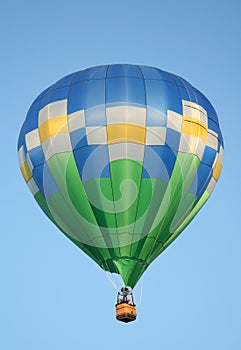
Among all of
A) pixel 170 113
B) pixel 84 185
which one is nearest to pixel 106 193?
pixel 84 185

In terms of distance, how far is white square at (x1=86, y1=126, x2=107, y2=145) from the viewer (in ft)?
77.4

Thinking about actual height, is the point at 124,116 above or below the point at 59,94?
below

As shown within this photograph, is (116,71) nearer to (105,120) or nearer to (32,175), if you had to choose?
(105,120)

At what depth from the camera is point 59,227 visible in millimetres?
24406

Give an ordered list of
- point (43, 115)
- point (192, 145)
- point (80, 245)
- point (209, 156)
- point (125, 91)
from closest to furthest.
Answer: point (125, 91) < point (192, 145) < point (80, 245) < point (43, 115) < point (209, 156)

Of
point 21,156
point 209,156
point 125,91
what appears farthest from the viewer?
point 21,156

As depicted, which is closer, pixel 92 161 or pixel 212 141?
pixel 92 161

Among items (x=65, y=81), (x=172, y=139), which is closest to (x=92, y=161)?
(x=172, y=139)

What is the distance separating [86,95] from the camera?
23922 mm

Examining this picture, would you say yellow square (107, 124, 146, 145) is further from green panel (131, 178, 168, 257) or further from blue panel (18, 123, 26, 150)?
blue panel (18, 123, 26, 150)

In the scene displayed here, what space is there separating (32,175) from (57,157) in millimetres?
910

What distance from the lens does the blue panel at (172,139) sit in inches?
935

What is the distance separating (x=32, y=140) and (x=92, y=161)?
161 centimetres

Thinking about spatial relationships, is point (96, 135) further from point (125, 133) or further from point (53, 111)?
point (53, 111)
